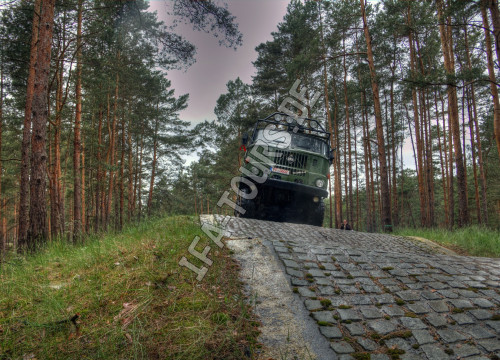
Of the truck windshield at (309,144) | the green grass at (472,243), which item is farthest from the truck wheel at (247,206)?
the green grass at (472,243)

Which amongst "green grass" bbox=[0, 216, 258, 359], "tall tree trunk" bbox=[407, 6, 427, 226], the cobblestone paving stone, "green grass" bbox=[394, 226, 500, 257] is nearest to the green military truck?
the cobblestone paving stone

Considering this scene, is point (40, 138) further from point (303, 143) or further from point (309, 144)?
point (309, 144)

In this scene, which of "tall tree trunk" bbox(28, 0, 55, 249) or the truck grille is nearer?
"tall tree trunk" bbox(28, 0, 55, 249)

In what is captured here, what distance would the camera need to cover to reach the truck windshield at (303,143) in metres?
7.47

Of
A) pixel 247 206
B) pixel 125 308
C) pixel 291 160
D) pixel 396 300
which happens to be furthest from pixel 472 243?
pixel 125 308

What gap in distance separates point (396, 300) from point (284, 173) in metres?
4.45

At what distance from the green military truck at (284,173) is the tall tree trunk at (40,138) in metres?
Answer: 4.61

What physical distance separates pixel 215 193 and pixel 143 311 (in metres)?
23.4

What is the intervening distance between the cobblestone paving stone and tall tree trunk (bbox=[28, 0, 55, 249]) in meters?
3.67

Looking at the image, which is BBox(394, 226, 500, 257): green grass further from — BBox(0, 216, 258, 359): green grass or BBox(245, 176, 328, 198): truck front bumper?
BBox(0, 216, 258, 359): green grass

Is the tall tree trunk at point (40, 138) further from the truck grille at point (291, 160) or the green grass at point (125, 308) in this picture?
the truck grille at point (291, 160)

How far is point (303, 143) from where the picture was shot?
25.3 ft

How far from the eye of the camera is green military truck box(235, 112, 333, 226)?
273 inches

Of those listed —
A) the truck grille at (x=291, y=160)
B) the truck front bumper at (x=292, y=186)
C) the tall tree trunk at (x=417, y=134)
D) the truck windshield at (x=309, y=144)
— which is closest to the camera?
the truck front bumper at (x=292, y=186)
